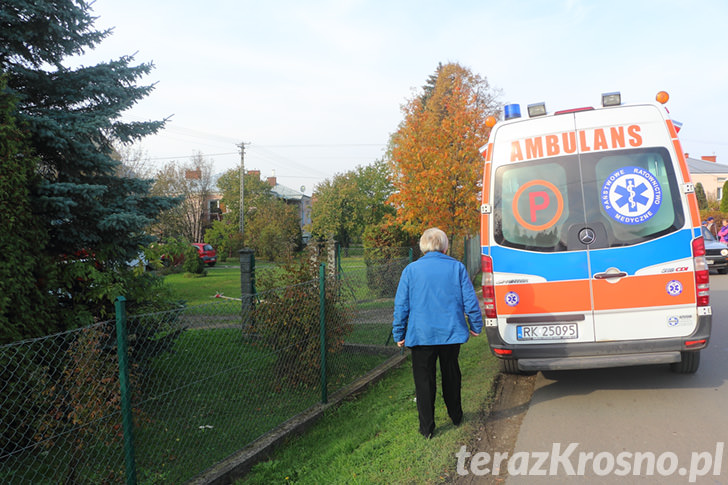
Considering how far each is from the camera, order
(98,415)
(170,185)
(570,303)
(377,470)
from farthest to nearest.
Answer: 1. (170,185)
2. (570,303)
3. (377,470)
4. (98,415)

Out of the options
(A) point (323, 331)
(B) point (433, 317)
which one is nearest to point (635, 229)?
(B) point (433, 317)

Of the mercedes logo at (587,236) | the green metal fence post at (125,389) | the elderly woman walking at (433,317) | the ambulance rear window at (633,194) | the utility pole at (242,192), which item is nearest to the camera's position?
the green metal fence post at (125,389)

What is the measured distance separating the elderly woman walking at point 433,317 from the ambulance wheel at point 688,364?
8.66 feet

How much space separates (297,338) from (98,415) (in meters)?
2.57

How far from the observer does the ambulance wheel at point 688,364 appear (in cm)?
545

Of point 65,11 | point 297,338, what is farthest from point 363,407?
point 65,11

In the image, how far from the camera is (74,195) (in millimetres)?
5105

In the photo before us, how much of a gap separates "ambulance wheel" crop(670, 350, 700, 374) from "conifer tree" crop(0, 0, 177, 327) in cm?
561

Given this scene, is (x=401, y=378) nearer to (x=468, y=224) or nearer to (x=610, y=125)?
(x=610, y=125)

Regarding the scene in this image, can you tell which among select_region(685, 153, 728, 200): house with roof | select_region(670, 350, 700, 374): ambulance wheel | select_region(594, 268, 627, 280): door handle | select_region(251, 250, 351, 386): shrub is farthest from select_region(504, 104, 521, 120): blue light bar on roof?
select_region(685, 153, 728, 200): house with roof

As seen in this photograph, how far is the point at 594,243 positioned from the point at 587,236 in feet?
0.29

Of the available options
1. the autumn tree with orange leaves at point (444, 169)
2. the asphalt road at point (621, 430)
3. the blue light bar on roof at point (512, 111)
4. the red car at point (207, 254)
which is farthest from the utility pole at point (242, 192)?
the asphalt road at point (621, 430)

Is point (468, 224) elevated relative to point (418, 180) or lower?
lower

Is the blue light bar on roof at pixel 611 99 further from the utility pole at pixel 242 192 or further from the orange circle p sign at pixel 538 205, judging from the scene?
the utility pole at pixel 242 192
